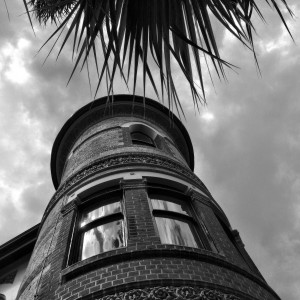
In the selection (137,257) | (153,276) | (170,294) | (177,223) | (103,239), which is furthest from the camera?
(177,223)

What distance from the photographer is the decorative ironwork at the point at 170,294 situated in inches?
180

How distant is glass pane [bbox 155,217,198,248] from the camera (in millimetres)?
6312

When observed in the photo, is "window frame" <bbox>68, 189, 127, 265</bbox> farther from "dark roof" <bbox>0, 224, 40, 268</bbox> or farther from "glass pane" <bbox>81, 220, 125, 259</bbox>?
"dark roof" <bbox>0, 224, 40, 268</bbox>

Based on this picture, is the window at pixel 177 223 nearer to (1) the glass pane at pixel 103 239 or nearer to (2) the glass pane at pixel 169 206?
(2) the glass pane at pixel 169 206

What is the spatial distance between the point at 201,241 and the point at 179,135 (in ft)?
25.5

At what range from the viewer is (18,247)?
35.9 feet

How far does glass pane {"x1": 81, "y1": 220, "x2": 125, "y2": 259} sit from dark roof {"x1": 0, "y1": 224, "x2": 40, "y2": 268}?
522 cm

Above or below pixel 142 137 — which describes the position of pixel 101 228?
below

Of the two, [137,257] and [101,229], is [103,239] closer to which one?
[101,229]

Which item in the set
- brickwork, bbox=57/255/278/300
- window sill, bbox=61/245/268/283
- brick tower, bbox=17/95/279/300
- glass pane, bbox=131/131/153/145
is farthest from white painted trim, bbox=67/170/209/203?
glass pane, bbox=131/131/153/145

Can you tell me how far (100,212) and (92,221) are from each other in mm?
335

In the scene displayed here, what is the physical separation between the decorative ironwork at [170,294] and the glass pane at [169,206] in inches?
100

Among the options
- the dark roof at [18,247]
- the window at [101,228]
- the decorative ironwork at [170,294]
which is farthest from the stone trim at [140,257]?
the dark roof at [18,247]

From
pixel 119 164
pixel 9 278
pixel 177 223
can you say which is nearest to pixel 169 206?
pixel 177 223
